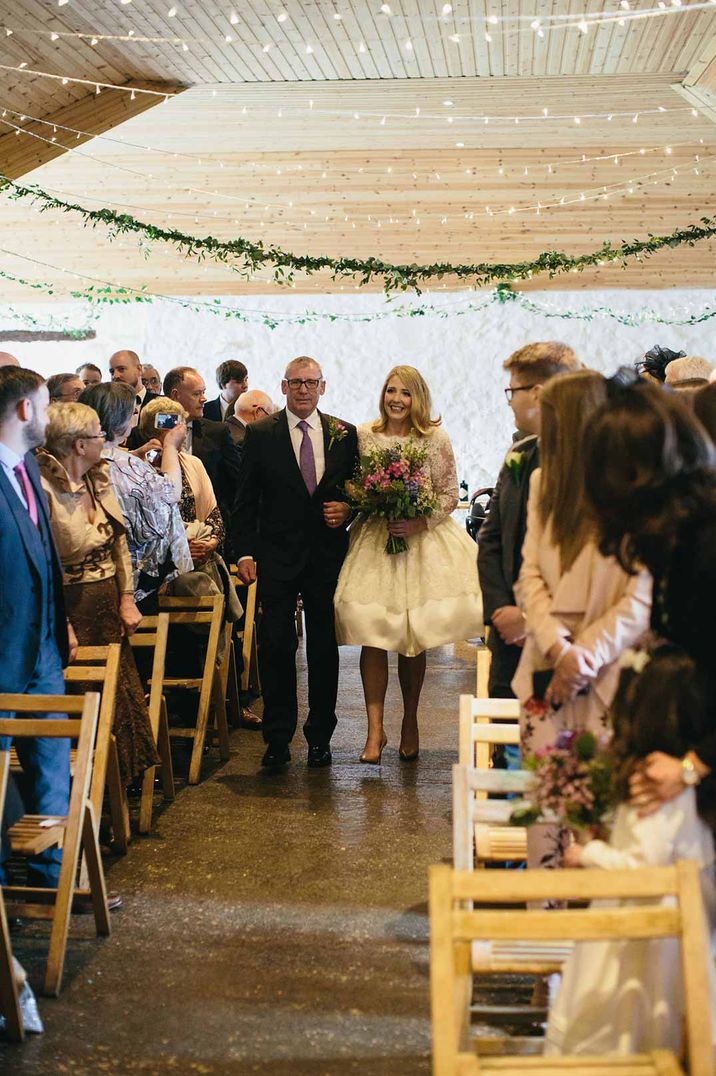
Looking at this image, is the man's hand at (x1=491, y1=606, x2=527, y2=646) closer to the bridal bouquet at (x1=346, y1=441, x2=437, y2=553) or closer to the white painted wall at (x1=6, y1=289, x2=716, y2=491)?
the bridal bouquet at (x1=346, y1=441, x2=437, y2=553)

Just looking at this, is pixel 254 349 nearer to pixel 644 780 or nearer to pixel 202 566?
pixel 202 566

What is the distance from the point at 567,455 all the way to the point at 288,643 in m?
3.30

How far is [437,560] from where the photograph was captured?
20.3 ft

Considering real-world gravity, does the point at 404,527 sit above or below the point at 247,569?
above

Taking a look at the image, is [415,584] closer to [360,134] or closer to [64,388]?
[64,388]

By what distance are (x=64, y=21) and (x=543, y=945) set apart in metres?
8.68

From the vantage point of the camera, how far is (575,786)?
2438mm

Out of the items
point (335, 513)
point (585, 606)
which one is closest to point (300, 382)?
point (335, 513)

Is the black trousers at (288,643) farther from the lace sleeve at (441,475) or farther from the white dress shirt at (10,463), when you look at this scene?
the white dress shirt at (10,463)

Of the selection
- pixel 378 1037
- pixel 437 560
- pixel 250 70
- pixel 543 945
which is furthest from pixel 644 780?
pixel 250 70

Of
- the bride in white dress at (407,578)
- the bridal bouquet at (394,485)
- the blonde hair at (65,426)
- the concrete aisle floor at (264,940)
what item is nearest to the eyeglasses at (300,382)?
the bride in white dress at (407,578)

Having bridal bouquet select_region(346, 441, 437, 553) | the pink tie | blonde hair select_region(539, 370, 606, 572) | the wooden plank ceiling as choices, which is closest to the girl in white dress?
blonde hair select_region(539, 370, 606, 572)

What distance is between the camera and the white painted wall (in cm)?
1620

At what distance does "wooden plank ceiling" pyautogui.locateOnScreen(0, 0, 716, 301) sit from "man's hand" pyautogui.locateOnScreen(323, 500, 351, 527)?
526 cm
